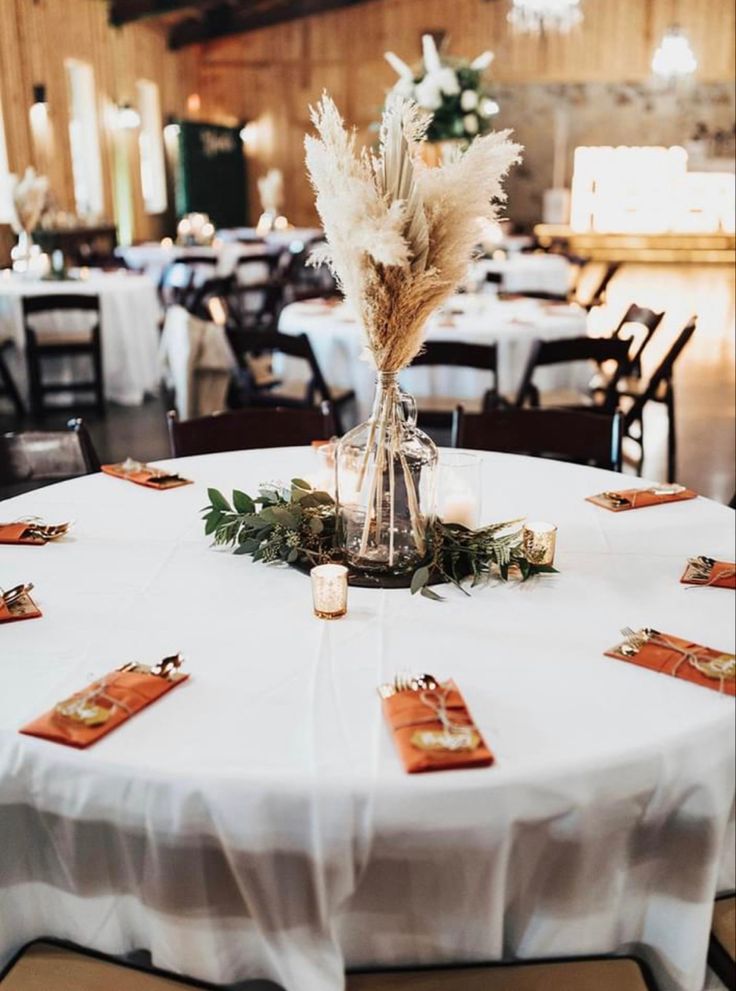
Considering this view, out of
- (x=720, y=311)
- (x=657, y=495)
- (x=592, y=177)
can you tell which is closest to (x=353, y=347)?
(x=657, y=495)

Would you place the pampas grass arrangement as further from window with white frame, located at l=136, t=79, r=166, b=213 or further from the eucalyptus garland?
window with white frame, located at l=136, t=79, r=166, b=213

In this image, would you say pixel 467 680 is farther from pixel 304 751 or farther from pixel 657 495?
pixel 657 495

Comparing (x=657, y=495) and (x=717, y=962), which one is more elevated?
(x=657, y=495)

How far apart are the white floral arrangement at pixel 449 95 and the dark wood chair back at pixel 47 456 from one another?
13.5ft

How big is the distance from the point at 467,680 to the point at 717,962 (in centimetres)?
52

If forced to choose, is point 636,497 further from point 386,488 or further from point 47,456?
point 47,456

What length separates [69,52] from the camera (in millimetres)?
10617

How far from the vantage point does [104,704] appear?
116 centimetres

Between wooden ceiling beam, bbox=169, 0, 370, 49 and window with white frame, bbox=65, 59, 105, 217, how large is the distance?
3528mm

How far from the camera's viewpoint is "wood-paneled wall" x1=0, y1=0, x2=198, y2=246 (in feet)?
30.7

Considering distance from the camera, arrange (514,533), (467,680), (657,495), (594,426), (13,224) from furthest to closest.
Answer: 1. (13,224)
2. (594,426)
3. (657,495)
4. (514,533)
5. (467,680)

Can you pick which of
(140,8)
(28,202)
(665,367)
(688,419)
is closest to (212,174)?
(140,8)

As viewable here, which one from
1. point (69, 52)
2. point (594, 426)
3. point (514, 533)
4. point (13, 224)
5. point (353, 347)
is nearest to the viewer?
point (514, 533)

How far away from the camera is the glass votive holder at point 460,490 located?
1.63 m
